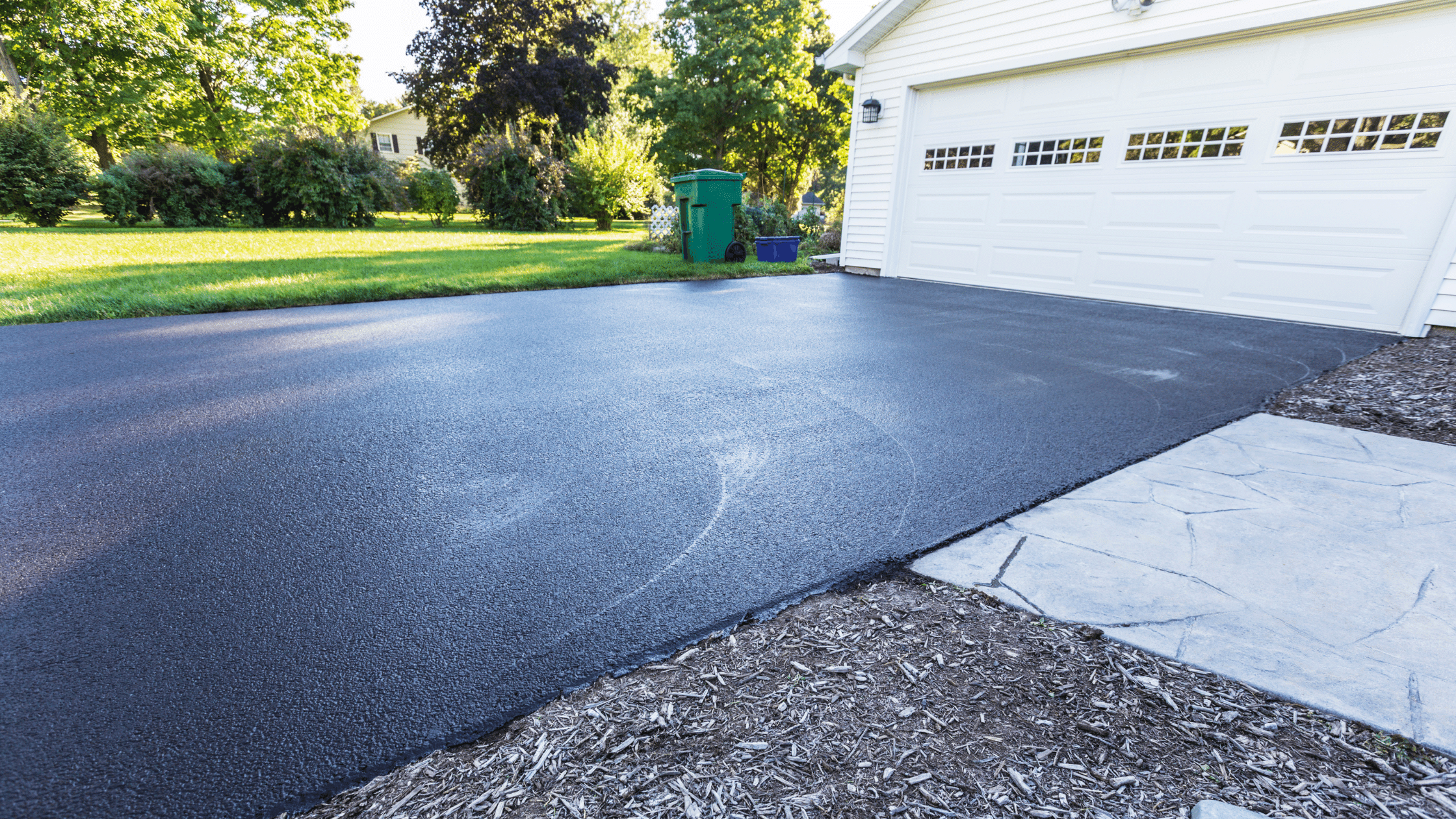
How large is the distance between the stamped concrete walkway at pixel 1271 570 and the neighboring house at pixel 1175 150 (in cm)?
409

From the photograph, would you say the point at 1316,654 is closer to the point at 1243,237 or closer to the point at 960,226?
the point at 1243,237

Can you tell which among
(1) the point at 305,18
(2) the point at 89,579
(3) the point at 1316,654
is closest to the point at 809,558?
(3) the point at 1316,654

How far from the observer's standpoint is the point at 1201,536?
199cm

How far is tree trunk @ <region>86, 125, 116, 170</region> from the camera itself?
790 inches

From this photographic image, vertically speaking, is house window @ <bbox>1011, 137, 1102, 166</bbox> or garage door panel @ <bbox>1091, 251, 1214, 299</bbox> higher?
house window @ <bbox>1011, 137, 1102, 166</bbox>

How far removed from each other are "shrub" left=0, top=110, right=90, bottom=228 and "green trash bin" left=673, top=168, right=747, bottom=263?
44.1 feet

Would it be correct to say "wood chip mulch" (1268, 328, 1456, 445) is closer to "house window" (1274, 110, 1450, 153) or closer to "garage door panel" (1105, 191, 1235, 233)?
"house window" (1274, 110, 1450, 153)

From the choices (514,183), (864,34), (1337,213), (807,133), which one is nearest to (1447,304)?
(1337,213)

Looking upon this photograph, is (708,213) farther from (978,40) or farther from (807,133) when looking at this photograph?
(807,133)

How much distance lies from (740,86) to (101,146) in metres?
21.8

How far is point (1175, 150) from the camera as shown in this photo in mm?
Result: 6262

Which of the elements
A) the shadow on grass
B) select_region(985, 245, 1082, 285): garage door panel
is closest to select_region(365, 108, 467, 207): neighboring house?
the shadow on grass

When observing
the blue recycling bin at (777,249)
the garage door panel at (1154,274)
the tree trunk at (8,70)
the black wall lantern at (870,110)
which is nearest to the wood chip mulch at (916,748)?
the garage door panel at (1154,274)

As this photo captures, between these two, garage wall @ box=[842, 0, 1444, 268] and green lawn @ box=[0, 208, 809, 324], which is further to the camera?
garage wall @ box=[842, 0, 1444, 268]
